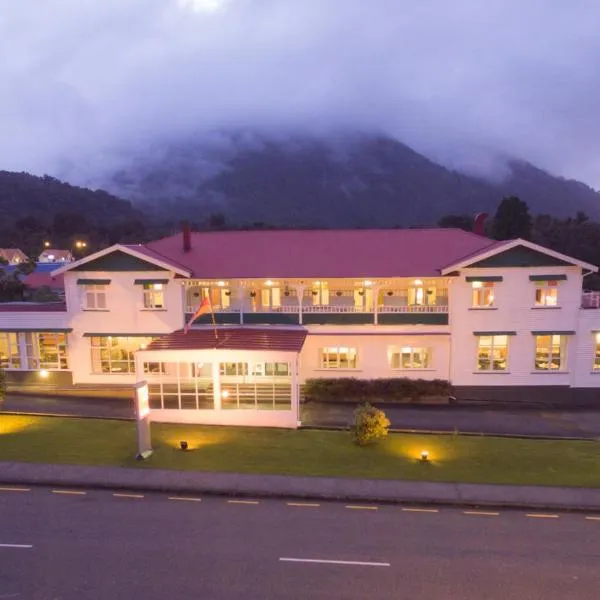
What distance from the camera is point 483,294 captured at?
26.0 m

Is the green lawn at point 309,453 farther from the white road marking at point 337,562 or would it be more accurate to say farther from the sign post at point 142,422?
the white road marking at point 337,562

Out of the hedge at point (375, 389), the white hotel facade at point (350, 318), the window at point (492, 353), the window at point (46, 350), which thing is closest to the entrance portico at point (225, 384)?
the white hotel facade at point (350, 318)

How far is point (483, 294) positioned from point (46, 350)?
23457 millimetres

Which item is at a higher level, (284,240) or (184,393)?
(284,240)

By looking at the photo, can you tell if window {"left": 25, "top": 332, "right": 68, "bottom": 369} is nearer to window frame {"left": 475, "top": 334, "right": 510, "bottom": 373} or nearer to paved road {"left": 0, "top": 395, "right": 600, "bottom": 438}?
paved road {"left": 0, "top": 395, "right": 600, "bottom": 438}


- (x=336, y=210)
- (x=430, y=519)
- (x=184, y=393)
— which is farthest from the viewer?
(x=336, y=210)

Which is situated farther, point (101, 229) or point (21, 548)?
point (101, 229)

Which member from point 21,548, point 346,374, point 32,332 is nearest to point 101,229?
point 32,332

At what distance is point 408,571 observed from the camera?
11.2 meters

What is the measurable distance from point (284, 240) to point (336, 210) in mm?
142718

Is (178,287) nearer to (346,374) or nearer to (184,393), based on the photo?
(184,393)

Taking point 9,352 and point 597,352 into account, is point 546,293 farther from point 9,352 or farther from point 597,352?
point 9,352

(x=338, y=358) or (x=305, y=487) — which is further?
(x=338, y=358)

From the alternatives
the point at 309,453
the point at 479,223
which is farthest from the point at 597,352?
the point at 309,453
